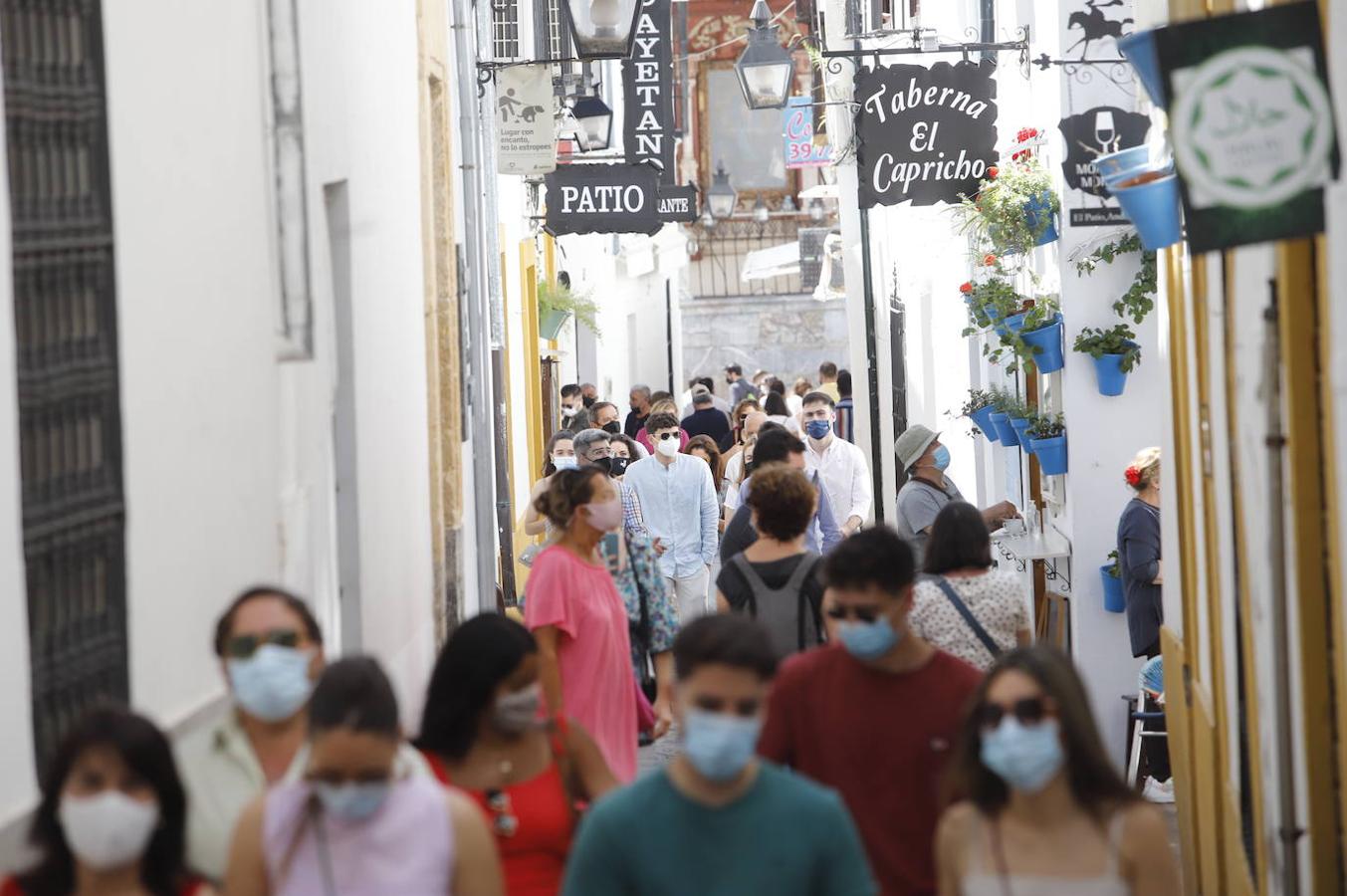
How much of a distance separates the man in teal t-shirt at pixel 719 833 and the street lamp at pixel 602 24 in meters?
8.09

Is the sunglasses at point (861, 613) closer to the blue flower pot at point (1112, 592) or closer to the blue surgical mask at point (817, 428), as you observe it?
the blue flower pot at point (1112, 592)

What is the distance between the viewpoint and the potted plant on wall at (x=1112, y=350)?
10609 millimetres

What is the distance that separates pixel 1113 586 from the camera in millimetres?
10672

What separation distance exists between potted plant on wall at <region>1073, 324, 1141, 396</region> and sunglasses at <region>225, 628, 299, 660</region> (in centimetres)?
713

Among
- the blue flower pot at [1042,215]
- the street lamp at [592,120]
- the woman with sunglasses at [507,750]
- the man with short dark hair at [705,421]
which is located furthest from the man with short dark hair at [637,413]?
the woman with sunglasses at [507,750]

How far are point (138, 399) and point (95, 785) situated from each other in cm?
184

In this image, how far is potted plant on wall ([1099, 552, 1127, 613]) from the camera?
34.9ft

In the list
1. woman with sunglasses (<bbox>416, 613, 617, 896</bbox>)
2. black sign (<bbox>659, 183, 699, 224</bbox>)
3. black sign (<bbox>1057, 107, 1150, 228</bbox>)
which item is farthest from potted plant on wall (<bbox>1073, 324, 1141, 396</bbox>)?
black sign (<bbox>659, 183, 699, 224</bbox>)

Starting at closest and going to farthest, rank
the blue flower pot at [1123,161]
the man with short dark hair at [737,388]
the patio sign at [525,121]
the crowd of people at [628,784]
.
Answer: the crowd of people at [628,784], the blue flower pot at [1123,161], the patio sign at [525,121], the man with short dark hair at [737,388]

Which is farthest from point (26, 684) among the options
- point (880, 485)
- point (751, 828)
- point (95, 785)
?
point (880, 485)

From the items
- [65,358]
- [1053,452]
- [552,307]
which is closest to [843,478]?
[1053,452]

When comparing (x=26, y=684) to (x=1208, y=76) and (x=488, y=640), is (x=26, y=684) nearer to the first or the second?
(x=488, y=640)

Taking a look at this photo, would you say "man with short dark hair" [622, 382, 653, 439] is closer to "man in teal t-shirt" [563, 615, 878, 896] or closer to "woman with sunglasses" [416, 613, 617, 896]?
"woman with sunglasses" [416, 613, 617, 896]

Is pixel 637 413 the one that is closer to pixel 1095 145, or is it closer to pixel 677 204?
pixel 677 204
